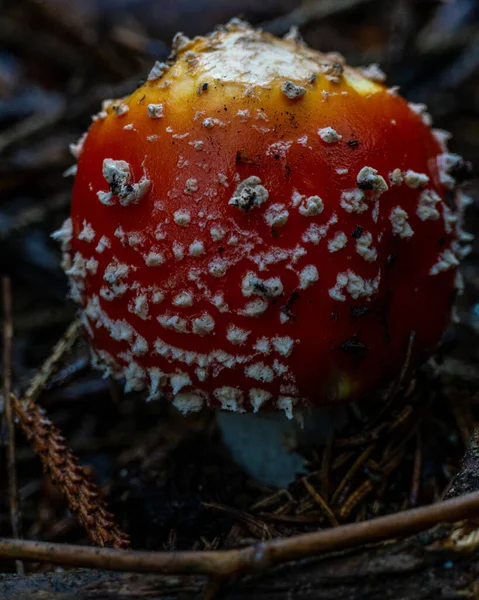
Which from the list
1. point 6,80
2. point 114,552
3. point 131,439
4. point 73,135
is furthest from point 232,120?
point 6,80

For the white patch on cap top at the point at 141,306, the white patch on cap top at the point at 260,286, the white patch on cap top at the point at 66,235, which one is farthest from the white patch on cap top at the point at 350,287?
the white patch on cap top at the point at 66,235

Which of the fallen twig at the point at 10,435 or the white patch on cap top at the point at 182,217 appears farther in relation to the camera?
the fallen twig at the point at 10,435

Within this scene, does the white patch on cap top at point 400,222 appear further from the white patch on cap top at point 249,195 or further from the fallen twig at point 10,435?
the fallen twig at point 10,435

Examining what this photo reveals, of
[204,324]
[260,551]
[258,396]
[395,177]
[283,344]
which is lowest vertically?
[260,551]

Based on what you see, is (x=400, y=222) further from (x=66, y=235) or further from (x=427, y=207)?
(x=66, y=235)

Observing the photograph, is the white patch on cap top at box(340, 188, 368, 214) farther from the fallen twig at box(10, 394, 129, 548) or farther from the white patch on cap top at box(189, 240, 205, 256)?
the fallen twig at box(10, 394, 129, 548)

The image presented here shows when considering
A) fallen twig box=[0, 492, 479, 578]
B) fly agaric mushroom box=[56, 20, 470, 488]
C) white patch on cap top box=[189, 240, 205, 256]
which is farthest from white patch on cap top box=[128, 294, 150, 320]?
fallen twig box=[0, 492, 479, 578]

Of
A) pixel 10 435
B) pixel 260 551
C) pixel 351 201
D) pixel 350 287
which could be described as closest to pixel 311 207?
pixel 351 201

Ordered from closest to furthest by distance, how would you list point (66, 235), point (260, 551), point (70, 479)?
point (260, 551), point (70, 479), point (66, 235)
